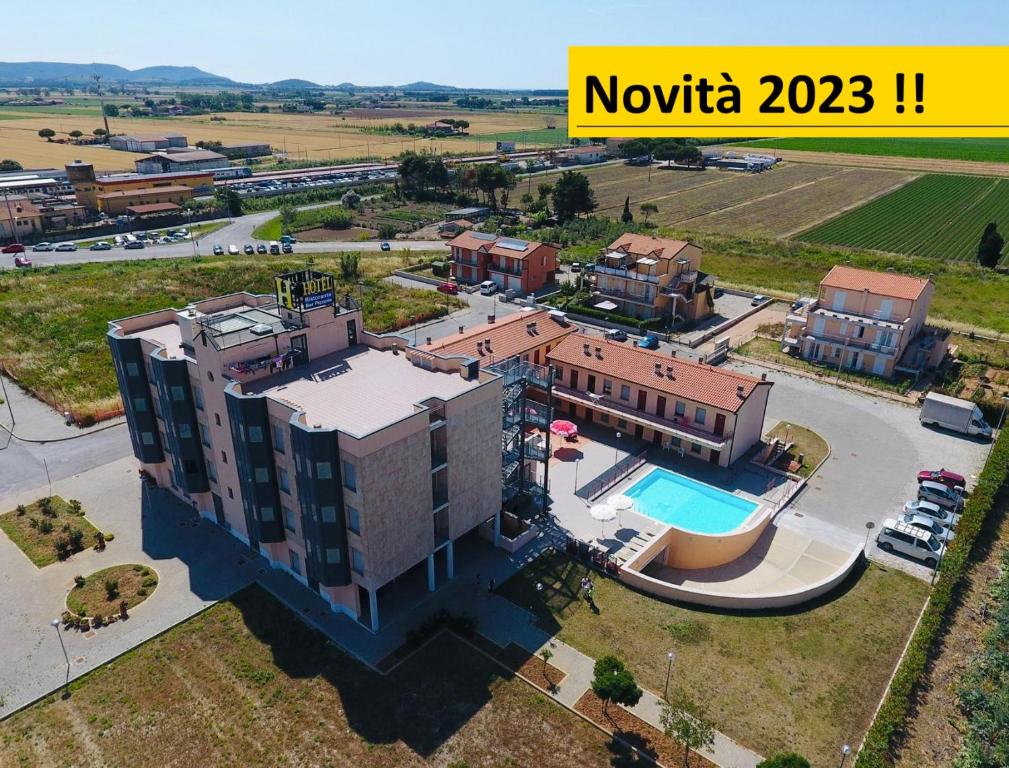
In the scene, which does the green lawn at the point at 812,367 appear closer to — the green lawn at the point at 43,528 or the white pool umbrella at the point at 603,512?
the white pool umbrella at the point at 603,512

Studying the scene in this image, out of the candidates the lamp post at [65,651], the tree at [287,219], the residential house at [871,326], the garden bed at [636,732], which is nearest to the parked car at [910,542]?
the garden bed at [636,732]

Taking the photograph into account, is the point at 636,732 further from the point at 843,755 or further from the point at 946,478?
the point at 946,478

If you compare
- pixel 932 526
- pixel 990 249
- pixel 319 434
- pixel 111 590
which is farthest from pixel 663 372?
pixel 990 249

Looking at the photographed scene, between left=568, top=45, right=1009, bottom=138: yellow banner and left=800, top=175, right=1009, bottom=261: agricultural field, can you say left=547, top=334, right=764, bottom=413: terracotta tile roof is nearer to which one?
left=568, top=45, right=1009, bottom=138: yellow banner

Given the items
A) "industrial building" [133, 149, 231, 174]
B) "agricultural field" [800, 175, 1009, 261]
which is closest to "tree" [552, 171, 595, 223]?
"agricultural field" [800, 175, 1009, 261]

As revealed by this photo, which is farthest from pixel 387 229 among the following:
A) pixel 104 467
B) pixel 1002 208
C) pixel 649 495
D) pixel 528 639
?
pixel 1002 208

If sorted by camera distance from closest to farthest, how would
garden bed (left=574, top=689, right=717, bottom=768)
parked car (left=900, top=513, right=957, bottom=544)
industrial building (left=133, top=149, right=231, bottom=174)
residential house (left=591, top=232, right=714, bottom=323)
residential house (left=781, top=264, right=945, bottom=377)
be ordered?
garden bed (left=574, top=689, right=717, bottom=768) < parked car (left=900, top=513, right=957, bottom=544) < residential house (left=781, top=264, right=945, bottom=377) < residential house (left=591, top=232, right=714, bottom=323) < industrial building (left=133, top=149, right=231, bottom=174)
